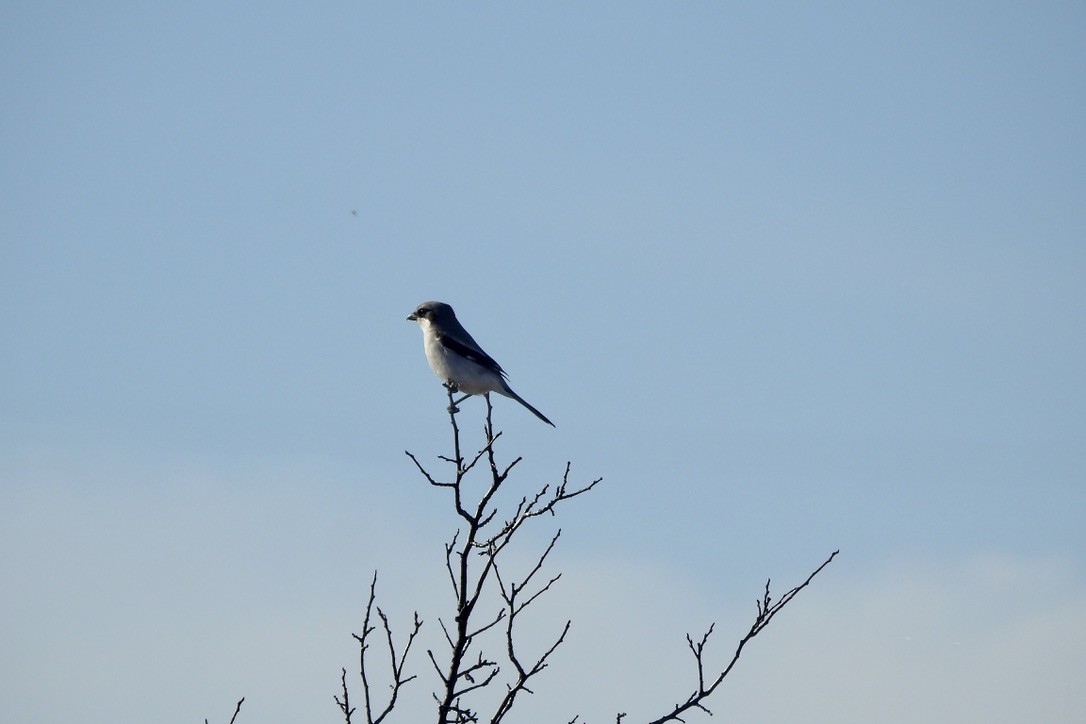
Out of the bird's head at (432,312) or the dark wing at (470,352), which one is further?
the bird's head at (432,312)

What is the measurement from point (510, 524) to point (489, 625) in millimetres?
473

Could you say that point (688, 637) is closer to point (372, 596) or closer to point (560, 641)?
point (560, 641)

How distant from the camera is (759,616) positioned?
18.0 feet

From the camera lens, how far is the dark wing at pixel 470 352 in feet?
32.5

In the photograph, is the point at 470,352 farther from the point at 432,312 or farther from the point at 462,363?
the point at 432,312

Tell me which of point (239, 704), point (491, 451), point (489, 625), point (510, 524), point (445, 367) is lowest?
point (239, 704)

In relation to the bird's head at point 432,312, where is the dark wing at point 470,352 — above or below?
below

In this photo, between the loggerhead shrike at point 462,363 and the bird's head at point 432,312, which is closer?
the loggerhead shrike at point 462,363

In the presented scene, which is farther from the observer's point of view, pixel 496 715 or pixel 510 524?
pixel 510 524

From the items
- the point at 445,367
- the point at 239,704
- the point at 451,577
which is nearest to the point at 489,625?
the point at 451,577

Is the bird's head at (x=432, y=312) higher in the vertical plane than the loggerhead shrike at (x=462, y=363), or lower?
higher

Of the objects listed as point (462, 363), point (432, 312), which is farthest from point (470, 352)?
point (432, 312)

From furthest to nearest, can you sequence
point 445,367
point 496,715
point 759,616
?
point 445,367 < point 759,616 < point 496,715

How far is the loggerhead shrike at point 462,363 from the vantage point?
386 inches
